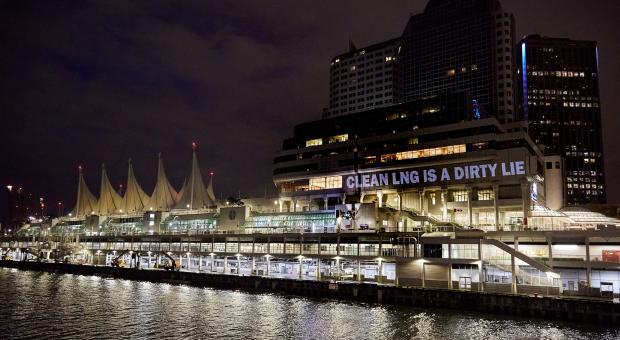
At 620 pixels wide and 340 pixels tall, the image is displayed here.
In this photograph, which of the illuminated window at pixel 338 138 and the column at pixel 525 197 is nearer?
A: the column at pixel 525 197

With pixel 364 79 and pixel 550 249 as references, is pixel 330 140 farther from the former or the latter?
pixel 364 79

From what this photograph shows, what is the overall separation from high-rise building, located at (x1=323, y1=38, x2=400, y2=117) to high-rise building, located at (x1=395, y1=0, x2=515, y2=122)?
4687 millimetres

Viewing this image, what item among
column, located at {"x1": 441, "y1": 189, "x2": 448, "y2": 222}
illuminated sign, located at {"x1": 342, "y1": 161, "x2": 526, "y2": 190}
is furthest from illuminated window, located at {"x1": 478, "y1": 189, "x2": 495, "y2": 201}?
column, located at {"x1": 441, "y1": 189, "x2": 448, "y2": 222}

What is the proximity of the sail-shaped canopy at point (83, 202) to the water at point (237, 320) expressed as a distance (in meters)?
113

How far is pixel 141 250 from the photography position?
117 metres

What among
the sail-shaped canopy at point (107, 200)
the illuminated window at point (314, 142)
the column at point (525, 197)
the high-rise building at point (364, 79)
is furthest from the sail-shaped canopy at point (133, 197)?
the column at point (525, 197)

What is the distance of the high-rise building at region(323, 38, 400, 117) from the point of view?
187 metres

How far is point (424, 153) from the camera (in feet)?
342

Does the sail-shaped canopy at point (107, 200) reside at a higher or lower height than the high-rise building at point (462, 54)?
lower

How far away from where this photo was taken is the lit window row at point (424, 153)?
9906 centimetres

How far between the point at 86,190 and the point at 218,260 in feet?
343

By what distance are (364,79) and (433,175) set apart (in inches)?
3834

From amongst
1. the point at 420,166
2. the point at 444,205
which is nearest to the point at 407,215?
the point at 444,205

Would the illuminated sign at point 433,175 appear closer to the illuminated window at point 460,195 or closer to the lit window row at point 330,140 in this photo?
the illuminated window at point 460,195
